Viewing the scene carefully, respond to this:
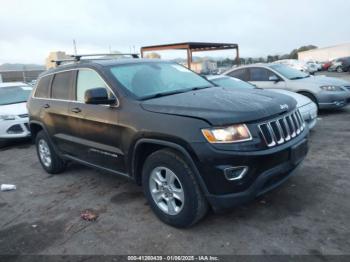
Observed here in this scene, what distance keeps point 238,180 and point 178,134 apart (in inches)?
28.0

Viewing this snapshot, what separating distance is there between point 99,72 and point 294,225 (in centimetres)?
291

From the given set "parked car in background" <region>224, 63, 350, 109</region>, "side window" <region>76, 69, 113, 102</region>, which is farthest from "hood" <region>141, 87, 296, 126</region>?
"parked car in background" <region>224, 63, 350, 109</region>

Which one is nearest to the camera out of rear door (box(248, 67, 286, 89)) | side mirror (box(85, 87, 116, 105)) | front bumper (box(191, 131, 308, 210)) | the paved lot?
front bumper (box(191, 131, 308, 210))

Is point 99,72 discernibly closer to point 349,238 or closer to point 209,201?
point 209,201

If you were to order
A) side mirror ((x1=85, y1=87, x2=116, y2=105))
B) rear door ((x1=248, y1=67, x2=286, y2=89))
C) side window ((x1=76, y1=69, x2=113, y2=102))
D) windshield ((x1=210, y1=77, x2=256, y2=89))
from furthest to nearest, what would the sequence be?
1. rear door ((x1=248, y1=67, x2=286, y2=89))
2. windshield ((x1=210, y1=77, x2=256, y2=89))
3. side window ((x1=76, y1=69, x2=113, y2=102))
4. side mirror ((x1=85, y1=87, x2=116, y2=105))

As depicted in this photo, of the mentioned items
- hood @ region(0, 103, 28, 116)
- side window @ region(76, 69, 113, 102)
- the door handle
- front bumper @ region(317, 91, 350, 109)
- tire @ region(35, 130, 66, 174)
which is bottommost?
tire @ region(35, 130, 66, 174)

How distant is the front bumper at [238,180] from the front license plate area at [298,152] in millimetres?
261

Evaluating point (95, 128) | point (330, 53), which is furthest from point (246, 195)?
point (330, 53)

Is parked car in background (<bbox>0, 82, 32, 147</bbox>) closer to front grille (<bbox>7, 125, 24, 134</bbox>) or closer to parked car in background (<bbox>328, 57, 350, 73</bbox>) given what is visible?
front grille (<bbox>7, 125, 24, 134</bbox>)

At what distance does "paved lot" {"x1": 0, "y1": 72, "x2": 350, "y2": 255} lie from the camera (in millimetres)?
3258

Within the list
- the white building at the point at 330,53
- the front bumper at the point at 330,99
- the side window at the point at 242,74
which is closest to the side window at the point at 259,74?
the side window at the point at 242,74

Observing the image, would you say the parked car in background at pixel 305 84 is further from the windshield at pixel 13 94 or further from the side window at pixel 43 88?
the windshield at pixel 13 94

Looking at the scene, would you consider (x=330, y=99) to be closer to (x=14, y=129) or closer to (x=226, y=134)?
(x=226, y=134)

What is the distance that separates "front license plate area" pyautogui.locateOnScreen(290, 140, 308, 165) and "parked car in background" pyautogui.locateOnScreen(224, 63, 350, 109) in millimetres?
5480
